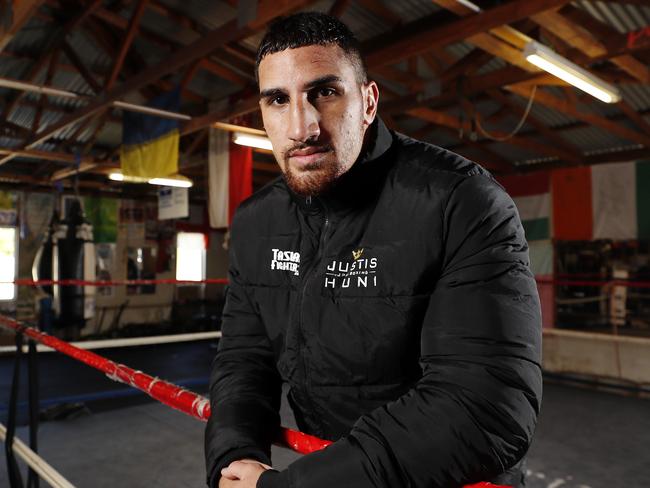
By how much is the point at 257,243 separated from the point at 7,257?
10.8 meters

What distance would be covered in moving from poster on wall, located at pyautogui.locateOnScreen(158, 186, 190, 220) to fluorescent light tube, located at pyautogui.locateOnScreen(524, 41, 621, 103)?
4896mm

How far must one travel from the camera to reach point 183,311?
39.4ft

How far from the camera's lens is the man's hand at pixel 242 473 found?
2.79 feet

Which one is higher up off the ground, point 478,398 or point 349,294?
point 349,294

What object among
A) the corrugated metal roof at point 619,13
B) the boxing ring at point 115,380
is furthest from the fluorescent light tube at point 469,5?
the boxing ring at point 115,380

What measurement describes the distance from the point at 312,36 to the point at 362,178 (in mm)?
315

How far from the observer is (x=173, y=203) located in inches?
293

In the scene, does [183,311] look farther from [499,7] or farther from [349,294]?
[349,294]

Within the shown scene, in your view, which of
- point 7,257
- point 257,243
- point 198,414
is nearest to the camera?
point 198,414

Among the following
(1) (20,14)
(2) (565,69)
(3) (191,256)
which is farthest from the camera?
(3) (191,256)

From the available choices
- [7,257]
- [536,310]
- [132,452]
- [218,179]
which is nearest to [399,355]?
[536,310]

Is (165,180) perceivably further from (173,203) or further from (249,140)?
(249,140)

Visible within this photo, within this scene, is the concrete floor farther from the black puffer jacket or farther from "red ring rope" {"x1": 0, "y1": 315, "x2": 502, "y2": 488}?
the black puffer jacket

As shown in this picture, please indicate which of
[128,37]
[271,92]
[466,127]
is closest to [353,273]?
[271,92]
